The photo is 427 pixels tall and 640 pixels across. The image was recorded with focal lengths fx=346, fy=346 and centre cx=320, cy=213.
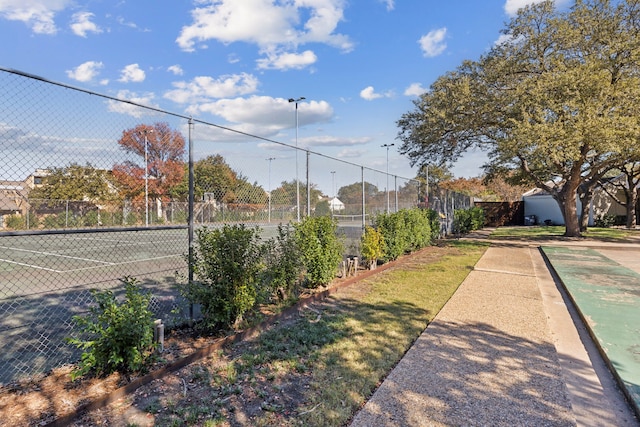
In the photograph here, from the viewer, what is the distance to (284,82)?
13.1 m

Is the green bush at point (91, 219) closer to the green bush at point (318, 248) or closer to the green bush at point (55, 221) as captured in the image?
the green bush at point (55, 221)

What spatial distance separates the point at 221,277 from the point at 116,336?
1168 mm

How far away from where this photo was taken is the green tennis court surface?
3061 millimetres

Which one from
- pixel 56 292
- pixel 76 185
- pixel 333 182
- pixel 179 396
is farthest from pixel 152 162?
pixel 333 182

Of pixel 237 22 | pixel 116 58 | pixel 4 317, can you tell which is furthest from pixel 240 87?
pixel 4 317

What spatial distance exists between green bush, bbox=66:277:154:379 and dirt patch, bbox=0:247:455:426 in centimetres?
14

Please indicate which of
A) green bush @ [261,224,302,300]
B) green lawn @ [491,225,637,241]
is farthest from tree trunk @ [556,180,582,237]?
green bush @ [261,224,302,300]

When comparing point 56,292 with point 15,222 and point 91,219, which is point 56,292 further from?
point 15,222

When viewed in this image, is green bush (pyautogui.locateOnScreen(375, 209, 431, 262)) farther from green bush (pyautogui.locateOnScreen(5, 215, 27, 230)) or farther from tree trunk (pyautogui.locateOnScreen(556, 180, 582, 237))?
tree trunk (pyautogui.locateOnScreen(556, 180, 582, 237))

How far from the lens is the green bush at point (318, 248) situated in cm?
541

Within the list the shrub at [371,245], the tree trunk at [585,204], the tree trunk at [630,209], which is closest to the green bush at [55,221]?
the shrub at [371,245]

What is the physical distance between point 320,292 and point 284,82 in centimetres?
993

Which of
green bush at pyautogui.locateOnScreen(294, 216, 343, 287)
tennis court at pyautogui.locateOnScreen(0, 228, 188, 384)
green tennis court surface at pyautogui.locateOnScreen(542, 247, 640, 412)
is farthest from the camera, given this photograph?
green bush at pyautogui.locateOnScreen(294, 216, 343, 287)

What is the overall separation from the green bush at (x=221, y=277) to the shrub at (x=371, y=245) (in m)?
4.00
